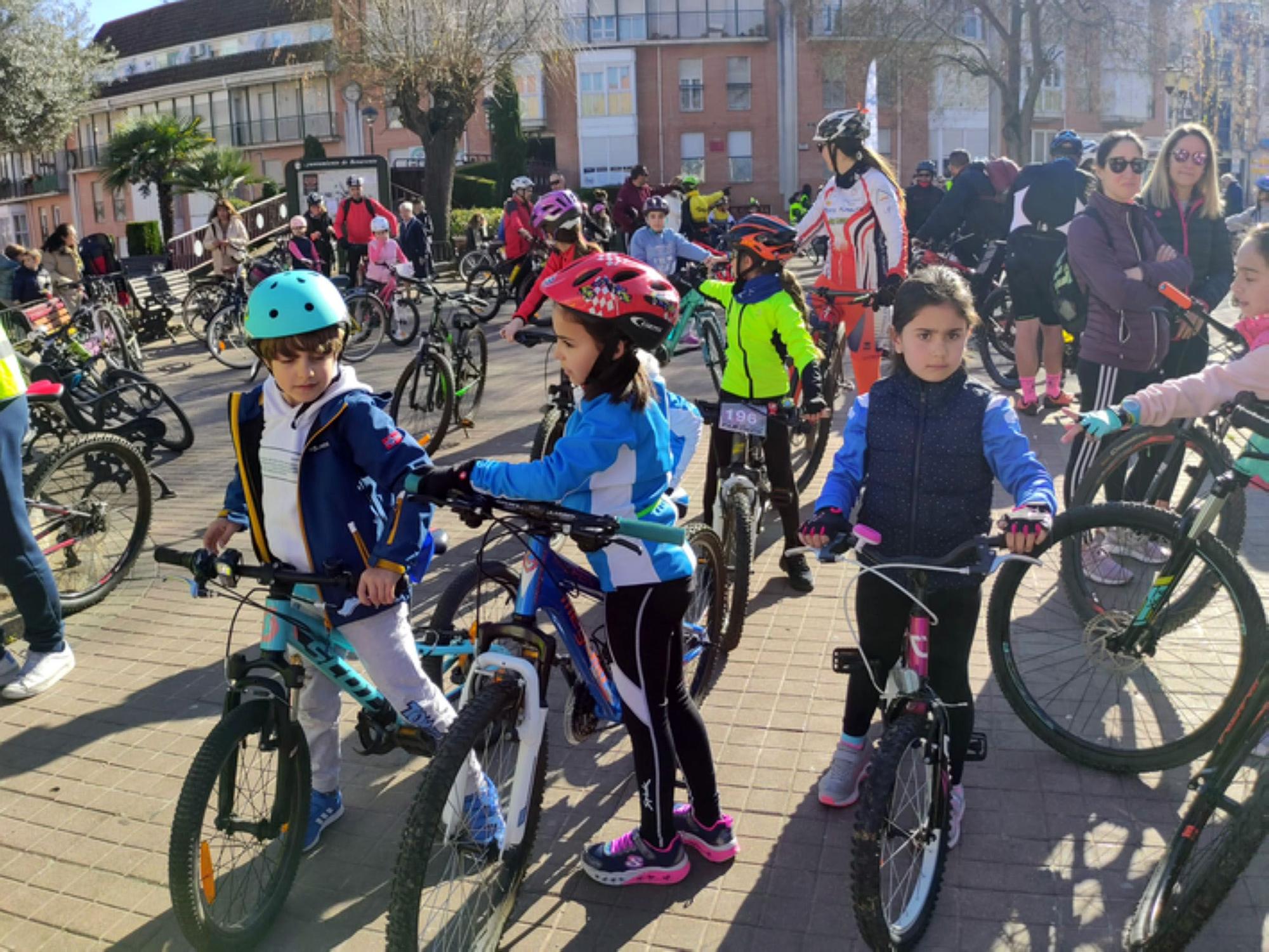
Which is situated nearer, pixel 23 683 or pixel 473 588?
pixel 473 588

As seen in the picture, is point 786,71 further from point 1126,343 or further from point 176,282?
point 1126,343

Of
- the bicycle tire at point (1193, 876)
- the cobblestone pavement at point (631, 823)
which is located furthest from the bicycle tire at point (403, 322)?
the bicycle tire at point (1193, 876)

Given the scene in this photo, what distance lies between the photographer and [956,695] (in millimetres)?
3484

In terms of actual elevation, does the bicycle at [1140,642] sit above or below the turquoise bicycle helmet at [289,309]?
below

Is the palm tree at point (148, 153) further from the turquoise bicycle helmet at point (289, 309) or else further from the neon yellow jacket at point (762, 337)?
the turquoise bicycle helmet at point (289, 309)

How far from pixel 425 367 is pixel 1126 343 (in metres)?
5.23

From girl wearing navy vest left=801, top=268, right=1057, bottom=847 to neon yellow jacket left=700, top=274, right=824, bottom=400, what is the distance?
1.96 m

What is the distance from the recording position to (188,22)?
58.1 meters

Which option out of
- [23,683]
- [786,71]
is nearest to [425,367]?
[23,683]

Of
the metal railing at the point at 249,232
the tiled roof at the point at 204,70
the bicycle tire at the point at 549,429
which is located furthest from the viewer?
the tiled roof at the point at 204,70

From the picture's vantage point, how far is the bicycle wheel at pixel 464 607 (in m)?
3.71

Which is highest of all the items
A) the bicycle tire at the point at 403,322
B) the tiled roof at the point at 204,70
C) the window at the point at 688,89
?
the tiled roof at the point at 204,70

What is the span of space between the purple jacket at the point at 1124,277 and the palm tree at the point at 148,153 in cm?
3217

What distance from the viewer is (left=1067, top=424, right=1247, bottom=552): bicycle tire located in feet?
15.5
